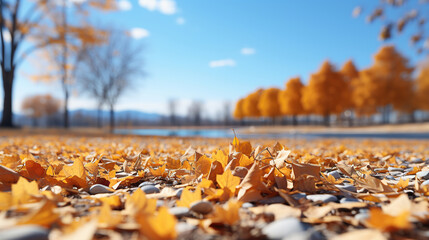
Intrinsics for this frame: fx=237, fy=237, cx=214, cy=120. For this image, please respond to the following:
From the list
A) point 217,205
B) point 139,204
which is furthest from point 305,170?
point 139,204

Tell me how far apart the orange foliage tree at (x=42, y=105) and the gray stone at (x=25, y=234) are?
5327cm

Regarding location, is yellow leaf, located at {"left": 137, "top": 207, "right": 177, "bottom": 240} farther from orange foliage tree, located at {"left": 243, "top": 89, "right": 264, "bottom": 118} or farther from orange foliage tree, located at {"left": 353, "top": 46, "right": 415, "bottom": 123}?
orange foliage tree, located at {"left": 243, "top": 89, "right": 264, "bottom": 118}

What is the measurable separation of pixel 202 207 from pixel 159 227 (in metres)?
0.31

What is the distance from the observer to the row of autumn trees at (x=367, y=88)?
24.8 m

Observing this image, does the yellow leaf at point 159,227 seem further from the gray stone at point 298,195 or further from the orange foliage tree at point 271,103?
the orange foliage tree at point 271,103

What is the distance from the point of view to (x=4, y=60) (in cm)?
1020

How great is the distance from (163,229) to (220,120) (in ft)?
217

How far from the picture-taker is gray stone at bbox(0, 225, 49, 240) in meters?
0.51

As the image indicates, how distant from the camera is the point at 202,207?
834mm

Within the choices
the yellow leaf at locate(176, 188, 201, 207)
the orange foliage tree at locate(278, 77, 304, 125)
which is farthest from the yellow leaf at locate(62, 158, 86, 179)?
the orange foliage tree at locate(278, 77, 304, 125)

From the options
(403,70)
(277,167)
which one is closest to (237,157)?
(277,167)

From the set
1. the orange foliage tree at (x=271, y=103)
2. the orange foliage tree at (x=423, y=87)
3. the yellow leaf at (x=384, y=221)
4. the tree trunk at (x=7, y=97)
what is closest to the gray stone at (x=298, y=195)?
the yellow leaf at (x=384, y=221)

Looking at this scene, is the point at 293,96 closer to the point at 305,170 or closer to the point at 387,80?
the point at 387,80

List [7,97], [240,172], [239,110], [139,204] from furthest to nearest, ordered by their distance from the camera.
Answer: [239,110] < [7,97] < [240,172] < [139,204]
